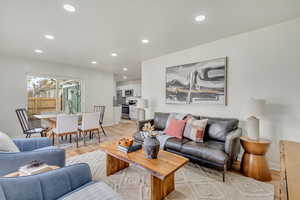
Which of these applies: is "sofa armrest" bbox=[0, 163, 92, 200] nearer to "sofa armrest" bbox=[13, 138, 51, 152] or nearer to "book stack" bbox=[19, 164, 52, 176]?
"book stack" bbox=[19, 164, 52, 176]

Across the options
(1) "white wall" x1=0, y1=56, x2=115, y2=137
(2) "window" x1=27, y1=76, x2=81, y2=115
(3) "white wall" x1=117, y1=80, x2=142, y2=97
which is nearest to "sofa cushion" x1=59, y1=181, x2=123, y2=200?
(2) "window" x1=27, y1=76, x2=81, y2=115

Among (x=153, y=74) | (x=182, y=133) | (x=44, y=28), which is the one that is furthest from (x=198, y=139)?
(x=44, y=28)

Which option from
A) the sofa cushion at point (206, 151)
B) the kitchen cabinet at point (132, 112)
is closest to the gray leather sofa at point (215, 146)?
the sofa cushion at point (206, 151)

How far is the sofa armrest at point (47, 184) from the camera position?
2.72 feet

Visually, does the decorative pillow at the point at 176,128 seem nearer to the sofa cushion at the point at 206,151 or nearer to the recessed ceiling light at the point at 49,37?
the sofa cushion at the point at 206,151

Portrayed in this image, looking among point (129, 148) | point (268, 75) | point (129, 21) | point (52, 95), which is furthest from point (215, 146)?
point (52, 95)

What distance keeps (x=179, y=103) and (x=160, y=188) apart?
231 cm

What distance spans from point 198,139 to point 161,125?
43.5 inches

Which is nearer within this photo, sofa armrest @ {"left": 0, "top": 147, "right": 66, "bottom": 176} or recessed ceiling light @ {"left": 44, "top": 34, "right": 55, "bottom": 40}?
sofa armrest @ {"left": 0, "top": 147, "right": 66, "bottom": 176}

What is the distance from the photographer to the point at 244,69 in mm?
2686

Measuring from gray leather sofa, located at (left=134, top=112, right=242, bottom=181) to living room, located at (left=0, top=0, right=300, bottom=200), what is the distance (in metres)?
0.02

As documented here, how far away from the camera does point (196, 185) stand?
6.47ft

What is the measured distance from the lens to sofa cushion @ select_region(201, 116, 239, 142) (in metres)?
2.53

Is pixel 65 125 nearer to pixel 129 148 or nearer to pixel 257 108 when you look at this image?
pixel 129 148
